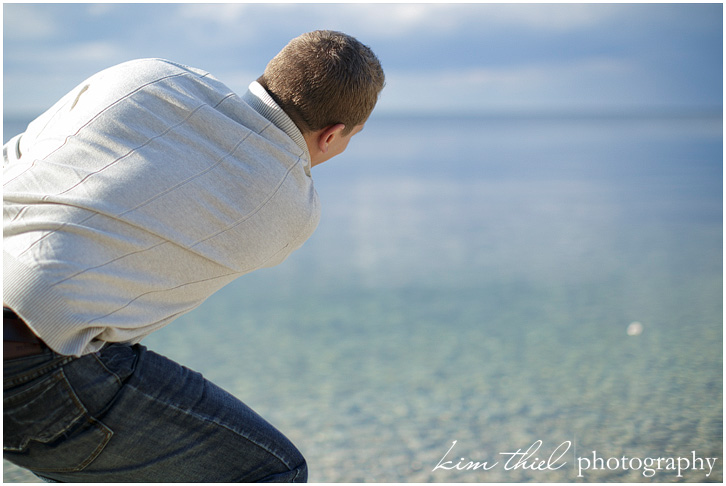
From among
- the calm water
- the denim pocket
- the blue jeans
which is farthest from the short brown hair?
the calm water

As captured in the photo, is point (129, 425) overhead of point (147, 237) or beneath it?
beneath

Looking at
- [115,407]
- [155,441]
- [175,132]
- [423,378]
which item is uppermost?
[175,132]

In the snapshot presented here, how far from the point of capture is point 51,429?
149cm

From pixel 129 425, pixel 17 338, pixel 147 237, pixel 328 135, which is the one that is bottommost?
pixel 129 425

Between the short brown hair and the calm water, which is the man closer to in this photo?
the short brown hair

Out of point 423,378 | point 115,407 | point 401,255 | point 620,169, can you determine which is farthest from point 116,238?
point 620,169

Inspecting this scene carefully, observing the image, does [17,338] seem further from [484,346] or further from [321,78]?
[484,346]

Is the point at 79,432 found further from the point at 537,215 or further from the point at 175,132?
the point at 537,215

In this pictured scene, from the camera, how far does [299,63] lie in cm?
174

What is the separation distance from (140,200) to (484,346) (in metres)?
6.17

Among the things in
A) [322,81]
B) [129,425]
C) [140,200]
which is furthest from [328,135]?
[129,425]

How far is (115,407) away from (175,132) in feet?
2.10

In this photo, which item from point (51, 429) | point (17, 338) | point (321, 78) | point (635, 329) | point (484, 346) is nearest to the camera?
point (17, 338)

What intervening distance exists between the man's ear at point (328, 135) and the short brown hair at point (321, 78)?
1cm
